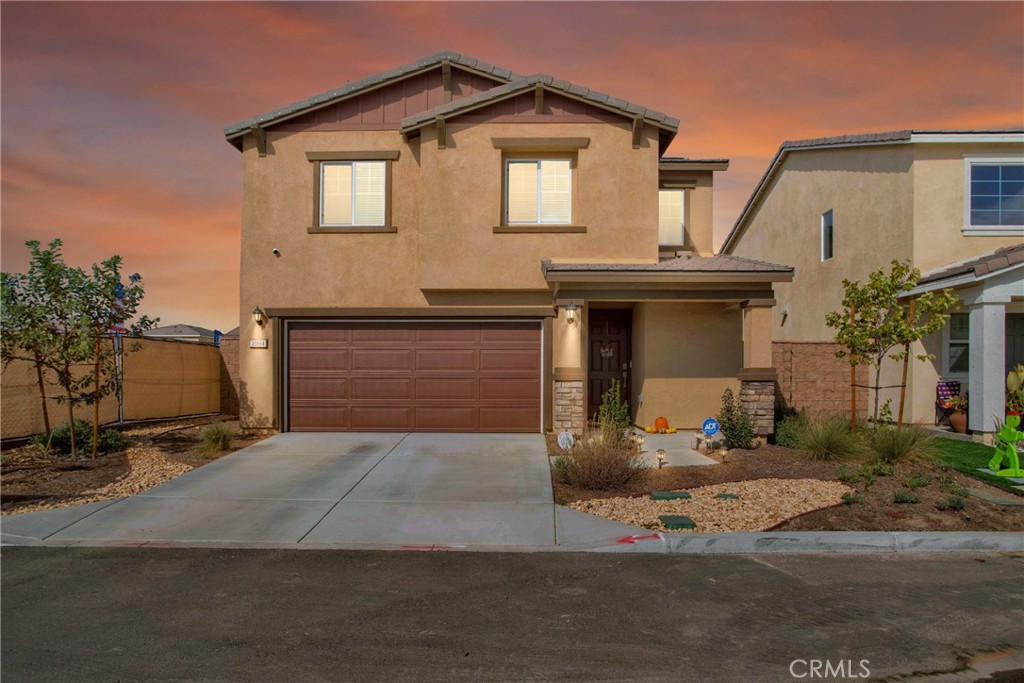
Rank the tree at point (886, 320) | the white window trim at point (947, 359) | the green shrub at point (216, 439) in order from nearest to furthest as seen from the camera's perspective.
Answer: the tree at point (886, 320), the green shrub at point (216, 439), the white window trim at point (947, 359)

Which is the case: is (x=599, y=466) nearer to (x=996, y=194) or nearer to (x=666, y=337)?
(x=666, y=337)

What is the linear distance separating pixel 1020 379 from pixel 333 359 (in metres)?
13.3

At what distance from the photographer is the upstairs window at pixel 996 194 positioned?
15.0 metres

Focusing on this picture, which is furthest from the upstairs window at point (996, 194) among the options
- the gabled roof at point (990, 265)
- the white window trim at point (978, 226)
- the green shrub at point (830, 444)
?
the green shrub at point (830, 444)

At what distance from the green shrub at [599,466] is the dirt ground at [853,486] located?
0.41ft

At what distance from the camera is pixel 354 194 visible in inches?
578

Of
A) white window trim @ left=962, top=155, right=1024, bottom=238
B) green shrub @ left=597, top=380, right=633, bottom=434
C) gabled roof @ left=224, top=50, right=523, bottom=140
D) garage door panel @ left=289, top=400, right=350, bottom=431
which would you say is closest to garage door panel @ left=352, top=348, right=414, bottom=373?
garage door panel @ left=289, top=400, right=350, bottom=431

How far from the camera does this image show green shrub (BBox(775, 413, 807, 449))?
11.9 metres

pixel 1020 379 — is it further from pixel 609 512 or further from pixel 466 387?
→ pixel 466 387

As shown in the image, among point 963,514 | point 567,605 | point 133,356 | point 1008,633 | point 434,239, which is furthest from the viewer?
point 133,356

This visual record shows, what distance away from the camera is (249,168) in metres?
14.7

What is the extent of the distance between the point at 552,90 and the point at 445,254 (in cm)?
404

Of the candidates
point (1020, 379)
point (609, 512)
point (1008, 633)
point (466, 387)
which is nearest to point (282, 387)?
point (466, 387)

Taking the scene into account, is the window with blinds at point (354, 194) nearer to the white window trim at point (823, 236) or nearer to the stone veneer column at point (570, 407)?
the stone veneer column at point (570, 407)
